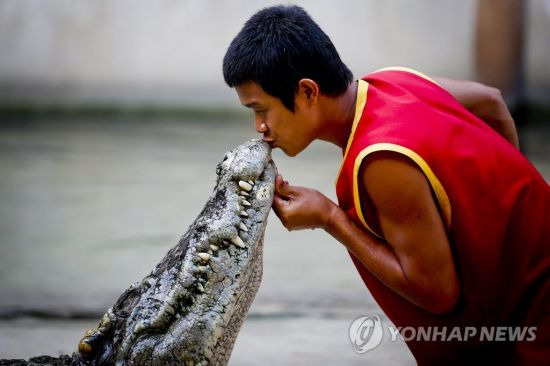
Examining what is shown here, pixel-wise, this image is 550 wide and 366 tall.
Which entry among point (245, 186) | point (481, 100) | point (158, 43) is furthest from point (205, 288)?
point (158, 43)

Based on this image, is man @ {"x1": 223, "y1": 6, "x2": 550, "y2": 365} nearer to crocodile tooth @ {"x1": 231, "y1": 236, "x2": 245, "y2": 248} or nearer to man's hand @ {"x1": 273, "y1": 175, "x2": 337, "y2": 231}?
man's hand @ {"x1": 273, "y1": 175, "x2": 337, "y2": 231}

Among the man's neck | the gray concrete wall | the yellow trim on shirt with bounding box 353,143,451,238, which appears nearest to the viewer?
the yellow trim on shirt with bounding box 353,143,451,238

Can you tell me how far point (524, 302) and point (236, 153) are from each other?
82 cm

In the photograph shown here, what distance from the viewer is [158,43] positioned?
7879mm

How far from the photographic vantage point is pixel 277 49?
7.35ft

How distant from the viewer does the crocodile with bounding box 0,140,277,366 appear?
2.12m

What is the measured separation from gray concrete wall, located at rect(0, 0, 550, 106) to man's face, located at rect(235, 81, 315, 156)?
211 inches

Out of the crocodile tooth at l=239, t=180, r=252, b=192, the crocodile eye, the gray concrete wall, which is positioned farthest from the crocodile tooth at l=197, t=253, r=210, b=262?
the gray concrete wall

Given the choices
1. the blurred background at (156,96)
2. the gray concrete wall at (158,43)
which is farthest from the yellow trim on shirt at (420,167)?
the gray concrete wall at (158,43)

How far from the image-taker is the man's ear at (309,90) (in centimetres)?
225

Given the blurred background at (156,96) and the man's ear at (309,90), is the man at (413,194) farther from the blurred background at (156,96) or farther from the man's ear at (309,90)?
the blurred background at (156,96)

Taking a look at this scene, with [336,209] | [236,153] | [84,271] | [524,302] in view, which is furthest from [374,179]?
[84,271]

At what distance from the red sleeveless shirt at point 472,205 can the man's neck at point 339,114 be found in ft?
0.10

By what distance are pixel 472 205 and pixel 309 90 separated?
49 cm
